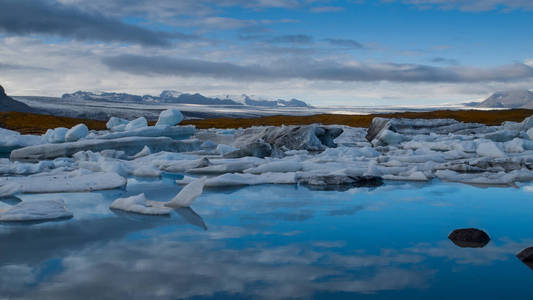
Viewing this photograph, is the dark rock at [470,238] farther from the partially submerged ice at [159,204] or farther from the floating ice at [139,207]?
the floating ice at [139,207]

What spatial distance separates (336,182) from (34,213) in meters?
3.82

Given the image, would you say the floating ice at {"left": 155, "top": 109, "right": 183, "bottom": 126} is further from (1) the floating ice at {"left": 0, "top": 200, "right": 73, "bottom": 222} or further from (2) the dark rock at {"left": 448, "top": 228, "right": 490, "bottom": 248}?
(2) the dark rock at {"left": 448, "top": 228, "right": 490, "bottom": 248}

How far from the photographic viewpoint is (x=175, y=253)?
3.04m

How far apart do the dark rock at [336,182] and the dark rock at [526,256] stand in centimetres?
323

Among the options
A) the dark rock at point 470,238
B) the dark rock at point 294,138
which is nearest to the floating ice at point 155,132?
the dark rock at point 294,138

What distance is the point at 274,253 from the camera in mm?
3049

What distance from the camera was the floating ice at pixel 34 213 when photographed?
3.99 metres

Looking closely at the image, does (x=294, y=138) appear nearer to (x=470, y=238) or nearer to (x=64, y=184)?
(x=64, y=184)

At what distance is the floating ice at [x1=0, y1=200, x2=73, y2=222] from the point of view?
3.99 m

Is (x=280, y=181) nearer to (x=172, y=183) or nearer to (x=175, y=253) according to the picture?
(x=172, y=183)

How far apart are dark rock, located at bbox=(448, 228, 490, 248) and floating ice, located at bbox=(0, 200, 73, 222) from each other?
10.5 ft

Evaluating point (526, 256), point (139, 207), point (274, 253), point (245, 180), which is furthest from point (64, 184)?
point (526, 256)

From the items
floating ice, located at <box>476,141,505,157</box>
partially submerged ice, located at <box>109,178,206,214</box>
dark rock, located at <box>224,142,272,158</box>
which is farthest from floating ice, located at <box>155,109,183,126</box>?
partially submerged ice, located at <box>109,178,206,214</box>

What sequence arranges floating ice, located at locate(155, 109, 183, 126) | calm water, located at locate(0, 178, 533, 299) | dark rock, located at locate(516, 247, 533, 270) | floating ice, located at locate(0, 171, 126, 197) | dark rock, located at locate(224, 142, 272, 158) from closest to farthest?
calm water, located at locate(0, 178, 533, 299), dark rock, located at locate(516, 247, 533, 270), floating ice, located at locate(0, 171, 126, 197), dark rock, located at locate(224, 142, 272, 158), floating ice, located at locate(155, 109, 183, 126)
